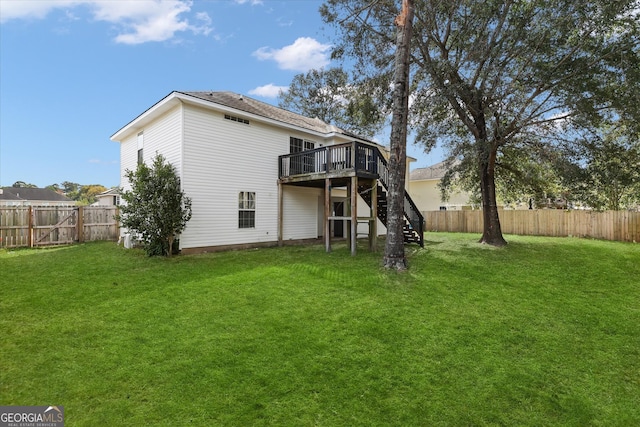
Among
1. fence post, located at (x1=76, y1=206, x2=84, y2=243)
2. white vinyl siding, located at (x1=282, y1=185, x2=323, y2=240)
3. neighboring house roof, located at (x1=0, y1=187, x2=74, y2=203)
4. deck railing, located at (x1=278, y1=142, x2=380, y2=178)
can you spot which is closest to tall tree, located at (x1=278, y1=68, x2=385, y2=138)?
white vinyl siding, located at (x1=282, y1=185, x2=323, y2=240)

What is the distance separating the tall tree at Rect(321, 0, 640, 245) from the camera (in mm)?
8883

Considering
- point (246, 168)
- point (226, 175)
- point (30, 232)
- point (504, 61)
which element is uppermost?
point (504, 61)

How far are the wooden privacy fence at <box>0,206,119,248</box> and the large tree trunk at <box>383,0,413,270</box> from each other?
13550mm

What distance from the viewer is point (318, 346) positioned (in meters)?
4.25

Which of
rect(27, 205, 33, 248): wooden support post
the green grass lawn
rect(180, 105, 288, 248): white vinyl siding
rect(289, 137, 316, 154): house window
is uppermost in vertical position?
rect(289, 137, 316, 154): house window

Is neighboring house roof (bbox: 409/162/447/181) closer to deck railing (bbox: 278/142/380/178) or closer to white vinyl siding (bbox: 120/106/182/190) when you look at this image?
deck railing (bbox: 278/142/380/178)

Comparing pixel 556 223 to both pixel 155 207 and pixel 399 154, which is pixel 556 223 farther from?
pixel 155 207

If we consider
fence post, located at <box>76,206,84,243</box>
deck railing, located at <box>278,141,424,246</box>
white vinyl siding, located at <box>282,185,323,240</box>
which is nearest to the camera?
deck railing, located at <box>278,141,424,246</box>

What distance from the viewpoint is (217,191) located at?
10922mm

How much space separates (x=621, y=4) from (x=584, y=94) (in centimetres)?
240

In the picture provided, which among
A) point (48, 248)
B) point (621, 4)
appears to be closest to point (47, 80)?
point (48, 248)

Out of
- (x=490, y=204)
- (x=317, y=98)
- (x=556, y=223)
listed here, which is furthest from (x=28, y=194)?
(x=556, y=223)

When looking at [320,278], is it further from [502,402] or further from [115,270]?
[115,270]

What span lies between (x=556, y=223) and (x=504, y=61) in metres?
11.2
